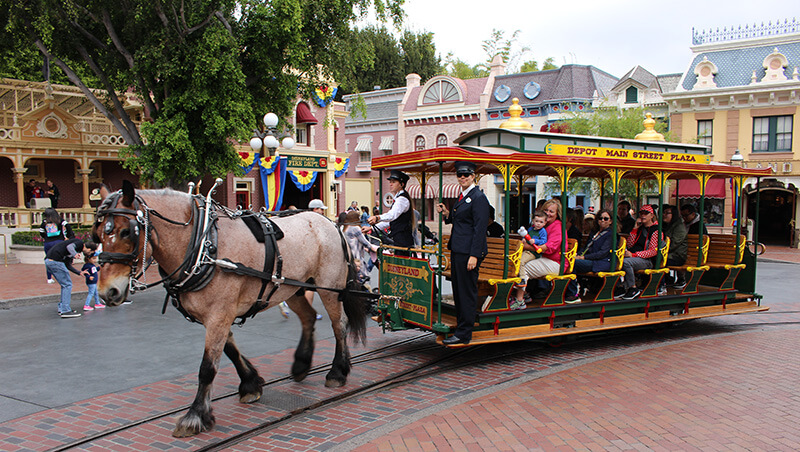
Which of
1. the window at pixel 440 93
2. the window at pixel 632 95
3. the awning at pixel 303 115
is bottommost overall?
the awning at pixel 303 115

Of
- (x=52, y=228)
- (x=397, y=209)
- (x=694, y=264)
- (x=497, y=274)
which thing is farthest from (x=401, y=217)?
(x=52, y=228)

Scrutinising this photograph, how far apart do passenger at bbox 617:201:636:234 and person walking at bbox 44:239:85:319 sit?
9.42 meters

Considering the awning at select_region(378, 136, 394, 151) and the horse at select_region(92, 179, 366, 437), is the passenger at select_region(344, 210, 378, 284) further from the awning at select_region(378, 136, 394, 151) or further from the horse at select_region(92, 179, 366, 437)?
the awning at select_region(378, 136, 394, 151)

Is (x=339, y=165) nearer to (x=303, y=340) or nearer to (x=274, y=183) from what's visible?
(x=274, y=183)

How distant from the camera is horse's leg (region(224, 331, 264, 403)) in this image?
532 cm

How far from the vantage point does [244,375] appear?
536cm

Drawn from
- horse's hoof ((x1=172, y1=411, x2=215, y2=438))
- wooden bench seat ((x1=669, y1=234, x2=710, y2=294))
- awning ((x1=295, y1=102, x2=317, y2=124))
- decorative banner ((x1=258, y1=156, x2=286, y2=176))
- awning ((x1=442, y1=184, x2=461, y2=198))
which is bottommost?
horse's hoof ((x1=172, y1=411, x2=215, y2=438))

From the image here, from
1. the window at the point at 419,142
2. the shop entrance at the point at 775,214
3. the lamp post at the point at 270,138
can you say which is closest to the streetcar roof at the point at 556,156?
the lamp post at the point at 270,138

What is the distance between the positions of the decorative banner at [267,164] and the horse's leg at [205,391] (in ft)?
60.3

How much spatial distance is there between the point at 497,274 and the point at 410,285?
1.09 meters

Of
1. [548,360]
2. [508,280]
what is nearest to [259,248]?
[508,280]

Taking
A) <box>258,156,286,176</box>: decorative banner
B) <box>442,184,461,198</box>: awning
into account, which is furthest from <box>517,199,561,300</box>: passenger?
<box>442,184,461,198</box>: awning

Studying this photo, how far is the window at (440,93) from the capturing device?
33.9 meters

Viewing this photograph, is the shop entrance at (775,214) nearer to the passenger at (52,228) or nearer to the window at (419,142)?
the window at (419,142)
